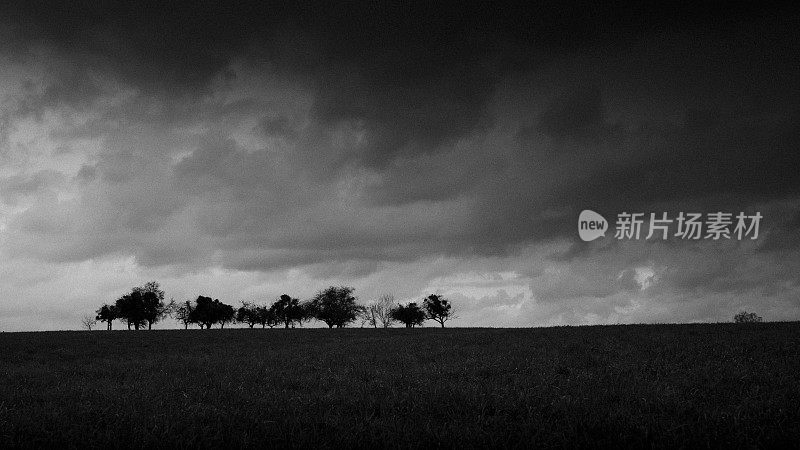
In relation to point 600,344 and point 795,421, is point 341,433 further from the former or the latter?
point 600,344

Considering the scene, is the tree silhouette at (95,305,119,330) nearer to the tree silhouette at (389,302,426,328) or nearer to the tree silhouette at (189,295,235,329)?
the tree silhouette at (189,295,235,329)

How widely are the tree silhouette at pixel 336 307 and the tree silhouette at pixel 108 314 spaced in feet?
170

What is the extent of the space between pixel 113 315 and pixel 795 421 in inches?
5676

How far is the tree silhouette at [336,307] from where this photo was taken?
394 feet

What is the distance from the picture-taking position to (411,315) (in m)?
131

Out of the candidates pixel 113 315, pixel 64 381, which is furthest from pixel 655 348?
pixel 113 315

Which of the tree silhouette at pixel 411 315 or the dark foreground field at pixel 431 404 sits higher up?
the dark foreground field at pixel 431 404

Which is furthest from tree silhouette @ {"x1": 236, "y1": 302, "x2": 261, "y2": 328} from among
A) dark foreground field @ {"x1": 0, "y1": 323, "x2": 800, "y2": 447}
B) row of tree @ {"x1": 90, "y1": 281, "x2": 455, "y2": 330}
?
dark foreground field @ {"x1": 0, "y1": 323, "x2": 800, "y2": 447}

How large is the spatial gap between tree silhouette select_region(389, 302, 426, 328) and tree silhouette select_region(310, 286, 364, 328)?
505 inches

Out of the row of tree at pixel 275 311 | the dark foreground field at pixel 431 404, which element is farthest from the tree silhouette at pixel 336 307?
the dark foreground field at pixel 431 404

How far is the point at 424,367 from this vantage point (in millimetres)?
14430

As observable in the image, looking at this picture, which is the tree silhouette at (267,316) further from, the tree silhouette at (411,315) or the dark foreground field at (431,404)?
the dark foreground field at (431,404)

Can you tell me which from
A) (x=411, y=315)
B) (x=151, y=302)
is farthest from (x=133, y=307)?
(x=411, y=315)

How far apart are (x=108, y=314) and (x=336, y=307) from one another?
216 feet
